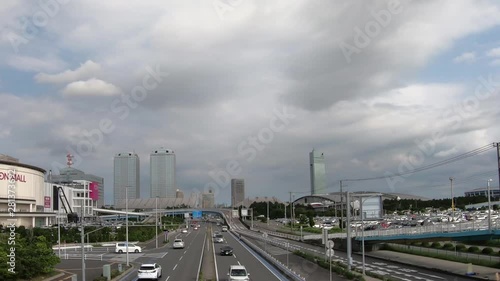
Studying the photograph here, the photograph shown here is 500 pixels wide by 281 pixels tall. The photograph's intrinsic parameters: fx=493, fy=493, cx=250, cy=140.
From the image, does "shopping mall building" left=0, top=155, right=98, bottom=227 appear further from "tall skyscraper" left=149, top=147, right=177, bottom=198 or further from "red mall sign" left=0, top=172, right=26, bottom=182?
"tall skyscraper" left=149, top=147, right=177, bottom=198

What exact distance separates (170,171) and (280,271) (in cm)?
13614

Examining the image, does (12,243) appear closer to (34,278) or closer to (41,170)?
(34,278)

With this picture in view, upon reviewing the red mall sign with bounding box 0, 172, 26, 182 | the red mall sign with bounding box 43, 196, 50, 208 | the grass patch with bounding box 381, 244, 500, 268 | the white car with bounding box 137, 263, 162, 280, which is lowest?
the grass patch with bounding box 381, 244, 500, 268

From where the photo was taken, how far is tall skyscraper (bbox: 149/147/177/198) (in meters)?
169

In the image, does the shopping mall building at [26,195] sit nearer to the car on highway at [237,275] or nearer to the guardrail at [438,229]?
the guardrail at [438,229]

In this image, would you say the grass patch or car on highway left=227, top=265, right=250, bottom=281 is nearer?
car on highway left=227, top=265, right=250, bottom=281

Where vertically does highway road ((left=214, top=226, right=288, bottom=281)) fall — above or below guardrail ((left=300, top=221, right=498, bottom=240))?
below

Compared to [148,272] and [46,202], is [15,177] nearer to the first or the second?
[46,202]

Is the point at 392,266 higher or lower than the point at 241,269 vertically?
lower

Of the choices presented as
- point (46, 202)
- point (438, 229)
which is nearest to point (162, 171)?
point (46, 202)

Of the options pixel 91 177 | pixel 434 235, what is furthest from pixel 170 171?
pixel 434 235

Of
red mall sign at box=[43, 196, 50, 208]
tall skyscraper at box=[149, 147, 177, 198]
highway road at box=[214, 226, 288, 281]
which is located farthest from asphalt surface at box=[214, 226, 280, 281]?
tall skyscraper at box=[149, 147, 177, 198]

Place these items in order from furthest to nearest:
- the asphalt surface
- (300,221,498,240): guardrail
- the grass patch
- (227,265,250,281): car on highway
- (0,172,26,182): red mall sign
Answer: (0,172,26,182): red mall sign → (300,221,498,240): guardrail → the grass patch → the asphalt surface → (227,265,250,281): car on highway

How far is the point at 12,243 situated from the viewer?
33094 millimetres
